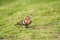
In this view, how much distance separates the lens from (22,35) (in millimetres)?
12328

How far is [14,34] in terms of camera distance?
500 inches

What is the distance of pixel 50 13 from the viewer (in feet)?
62.5

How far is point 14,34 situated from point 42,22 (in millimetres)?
3203

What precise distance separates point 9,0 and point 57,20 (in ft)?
43.0

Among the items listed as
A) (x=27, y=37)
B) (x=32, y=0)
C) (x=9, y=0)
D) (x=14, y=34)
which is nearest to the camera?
(x=27, y=37)

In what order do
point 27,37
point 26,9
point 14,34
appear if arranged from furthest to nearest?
1. point 26,9
2. point 14,34
3. point 27,37

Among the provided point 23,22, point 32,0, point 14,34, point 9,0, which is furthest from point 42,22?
point 9,0

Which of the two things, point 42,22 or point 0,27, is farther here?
point 42,22

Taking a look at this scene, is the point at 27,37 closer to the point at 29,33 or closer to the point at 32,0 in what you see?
the point at 29,33

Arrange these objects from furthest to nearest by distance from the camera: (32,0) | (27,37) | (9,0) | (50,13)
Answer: (9,0)
(32,0)
(50,13)
(27,37)

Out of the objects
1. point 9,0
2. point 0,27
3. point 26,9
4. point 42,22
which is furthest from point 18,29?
point 9,0

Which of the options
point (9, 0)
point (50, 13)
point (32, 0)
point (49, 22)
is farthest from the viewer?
point (9, 0)

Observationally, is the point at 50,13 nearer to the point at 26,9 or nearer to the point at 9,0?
the point at 26,9

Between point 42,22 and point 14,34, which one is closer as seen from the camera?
point 14,34
